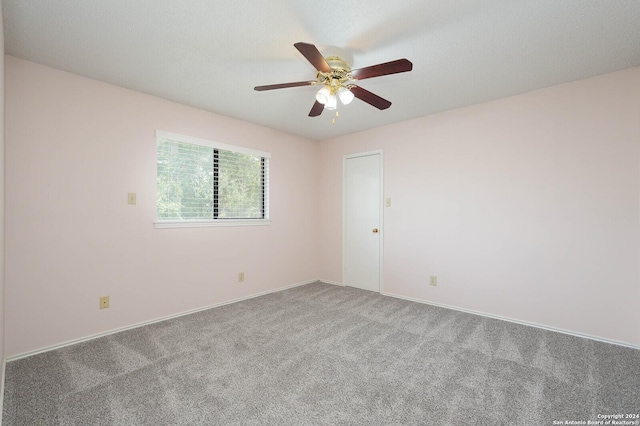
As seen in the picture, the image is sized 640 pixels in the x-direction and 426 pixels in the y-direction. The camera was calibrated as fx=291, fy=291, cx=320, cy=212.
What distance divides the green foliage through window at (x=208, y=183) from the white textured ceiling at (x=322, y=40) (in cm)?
72

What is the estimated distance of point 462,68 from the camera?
8.10 feet

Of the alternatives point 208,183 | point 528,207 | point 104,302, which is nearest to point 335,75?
point 208,183

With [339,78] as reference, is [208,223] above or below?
below

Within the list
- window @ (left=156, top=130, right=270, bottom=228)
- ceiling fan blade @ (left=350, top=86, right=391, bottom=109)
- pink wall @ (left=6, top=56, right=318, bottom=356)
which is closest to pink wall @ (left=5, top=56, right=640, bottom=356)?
pink wall @ (left=6, top=56, right=318, bottom=356)

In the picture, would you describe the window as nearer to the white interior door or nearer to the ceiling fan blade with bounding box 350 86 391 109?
the white interior door

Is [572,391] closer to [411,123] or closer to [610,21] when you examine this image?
[610,21]

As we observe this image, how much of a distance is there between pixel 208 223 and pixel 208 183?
1.60 feet

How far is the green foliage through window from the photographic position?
3.20m

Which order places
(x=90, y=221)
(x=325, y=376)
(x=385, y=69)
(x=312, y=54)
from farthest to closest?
(x=90, y=221) < (x=325, y=376) < (x=385, y=69) < (x=312, y=54)

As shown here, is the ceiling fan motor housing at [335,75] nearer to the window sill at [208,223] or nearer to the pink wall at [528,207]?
the pink wall at [528,207]

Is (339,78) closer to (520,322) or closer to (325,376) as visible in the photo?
(325,376)

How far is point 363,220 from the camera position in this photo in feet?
14.4

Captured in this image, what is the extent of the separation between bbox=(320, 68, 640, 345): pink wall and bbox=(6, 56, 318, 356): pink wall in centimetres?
238

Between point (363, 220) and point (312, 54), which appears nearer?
point (312, 54)
